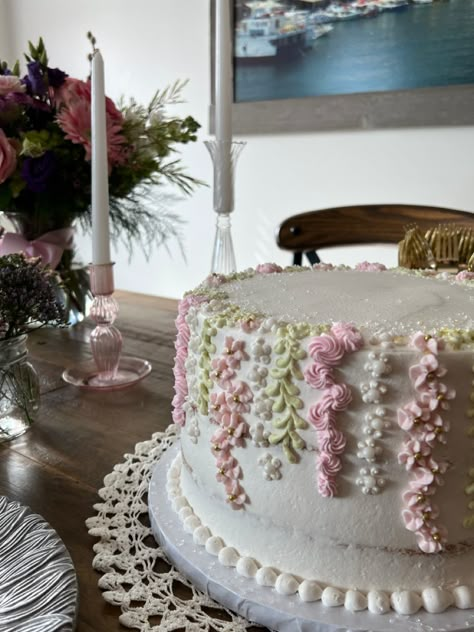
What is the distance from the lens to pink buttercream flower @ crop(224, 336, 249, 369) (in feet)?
1.69

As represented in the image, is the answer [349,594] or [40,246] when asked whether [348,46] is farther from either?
[349,594]

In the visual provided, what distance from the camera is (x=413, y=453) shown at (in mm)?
467

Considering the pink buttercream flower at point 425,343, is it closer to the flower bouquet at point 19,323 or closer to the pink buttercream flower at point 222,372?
the pink buttercream flower at point 222,372

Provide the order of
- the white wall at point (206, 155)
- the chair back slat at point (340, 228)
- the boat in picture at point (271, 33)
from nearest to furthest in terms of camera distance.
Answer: the chair back slat at point (340, 228), the white wall at point (206, 155), the boat in picture at point (271, 33)

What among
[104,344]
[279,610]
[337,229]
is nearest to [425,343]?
[279,610]

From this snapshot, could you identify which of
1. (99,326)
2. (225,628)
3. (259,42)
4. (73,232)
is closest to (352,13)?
(259,42)

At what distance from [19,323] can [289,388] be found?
395mm

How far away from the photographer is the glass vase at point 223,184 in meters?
0.93

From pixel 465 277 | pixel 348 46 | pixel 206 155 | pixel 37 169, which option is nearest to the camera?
pixel 465 277

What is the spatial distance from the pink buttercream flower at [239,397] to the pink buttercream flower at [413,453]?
133 millimetres

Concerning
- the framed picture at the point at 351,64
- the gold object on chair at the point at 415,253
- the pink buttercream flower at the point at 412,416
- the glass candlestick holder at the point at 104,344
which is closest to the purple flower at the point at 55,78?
the glass candlestick holder at the point at 104,344

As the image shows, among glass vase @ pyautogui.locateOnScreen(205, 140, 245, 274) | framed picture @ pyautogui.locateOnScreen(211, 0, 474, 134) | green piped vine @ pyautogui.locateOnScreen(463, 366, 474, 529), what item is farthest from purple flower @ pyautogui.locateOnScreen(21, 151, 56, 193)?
framed picture @ pyautogui.locateOnScreen(211, 0, 474, 134)

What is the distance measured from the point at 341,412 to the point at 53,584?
0.25m

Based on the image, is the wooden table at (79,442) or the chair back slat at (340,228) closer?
the wooden table at (79,442)
